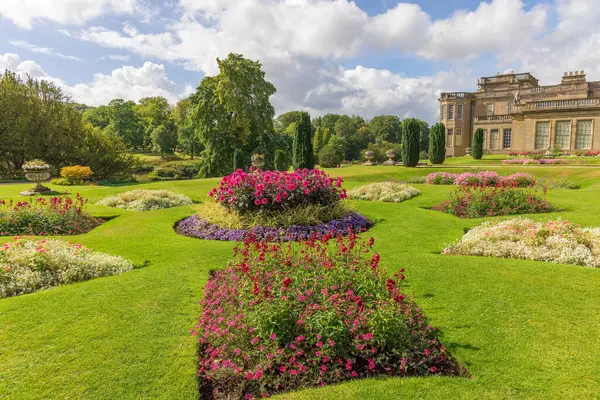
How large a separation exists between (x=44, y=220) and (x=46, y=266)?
178 inches

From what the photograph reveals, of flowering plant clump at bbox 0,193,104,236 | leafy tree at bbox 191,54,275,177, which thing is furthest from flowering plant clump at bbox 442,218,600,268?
leafy tree at bbox 191,54,275,177

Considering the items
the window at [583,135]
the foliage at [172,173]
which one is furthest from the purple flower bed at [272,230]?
the window at [583,135]

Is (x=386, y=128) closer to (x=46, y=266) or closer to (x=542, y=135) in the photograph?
(x=542, y=135)

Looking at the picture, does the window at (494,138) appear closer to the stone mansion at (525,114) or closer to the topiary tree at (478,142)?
the stone mansion at (525,114)

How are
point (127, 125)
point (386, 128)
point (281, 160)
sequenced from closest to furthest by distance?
point (281, 160)
point (127, 125)
point (386, 128)

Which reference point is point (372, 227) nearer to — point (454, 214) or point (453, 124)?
point (454, 214)

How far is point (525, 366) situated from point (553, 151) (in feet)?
126

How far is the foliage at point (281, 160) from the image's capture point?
3175 centimetres

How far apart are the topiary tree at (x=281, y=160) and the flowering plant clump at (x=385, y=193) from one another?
55.5ft

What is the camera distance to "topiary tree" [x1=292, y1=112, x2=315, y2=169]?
26.9 meters

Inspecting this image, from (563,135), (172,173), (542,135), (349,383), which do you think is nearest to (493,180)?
(349,383)

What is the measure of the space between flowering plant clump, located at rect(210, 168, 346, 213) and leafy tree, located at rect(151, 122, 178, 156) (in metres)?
49.0

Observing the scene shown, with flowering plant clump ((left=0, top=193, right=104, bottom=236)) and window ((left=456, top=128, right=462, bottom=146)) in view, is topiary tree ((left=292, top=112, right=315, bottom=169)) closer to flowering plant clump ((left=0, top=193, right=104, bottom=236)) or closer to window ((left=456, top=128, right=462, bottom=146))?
flowering plant clump ((left=0, top=193, right=104, bottom=236))

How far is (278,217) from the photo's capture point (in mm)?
8883
